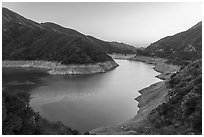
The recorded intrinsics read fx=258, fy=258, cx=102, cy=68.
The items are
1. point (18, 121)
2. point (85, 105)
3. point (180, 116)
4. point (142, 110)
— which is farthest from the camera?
Result: point (85, 105)

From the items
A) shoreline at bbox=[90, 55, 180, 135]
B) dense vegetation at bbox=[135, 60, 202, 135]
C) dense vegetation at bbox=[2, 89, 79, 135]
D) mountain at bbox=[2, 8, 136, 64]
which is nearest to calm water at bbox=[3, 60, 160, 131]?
shoreline at bbox=[90, 55, 180, 135]

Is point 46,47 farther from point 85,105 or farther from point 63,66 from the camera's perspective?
point 85,105

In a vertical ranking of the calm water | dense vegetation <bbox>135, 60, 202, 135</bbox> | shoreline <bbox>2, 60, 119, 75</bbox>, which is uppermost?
shoreline <bbox>2, 60, 119, 75</bbox>

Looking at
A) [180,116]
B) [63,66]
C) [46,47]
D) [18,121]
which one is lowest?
[180,116]

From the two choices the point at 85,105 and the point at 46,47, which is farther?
the point at 46,47

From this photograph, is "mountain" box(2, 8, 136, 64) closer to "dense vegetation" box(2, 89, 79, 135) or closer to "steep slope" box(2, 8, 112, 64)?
"steep slope" box(2, 8, 112, 64)

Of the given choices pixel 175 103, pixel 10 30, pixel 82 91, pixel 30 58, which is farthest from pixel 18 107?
pixel 10 30

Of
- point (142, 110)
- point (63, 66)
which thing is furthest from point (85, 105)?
point (63, 66)

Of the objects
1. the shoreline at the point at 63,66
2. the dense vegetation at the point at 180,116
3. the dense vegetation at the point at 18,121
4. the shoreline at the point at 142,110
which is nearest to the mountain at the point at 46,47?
the shoreline at the point at 63,66

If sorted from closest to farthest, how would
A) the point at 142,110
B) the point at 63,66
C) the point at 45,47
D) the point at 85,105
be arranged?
the point at 142,110
the point at 85,105
the point at 63,66
the point at 45,47
